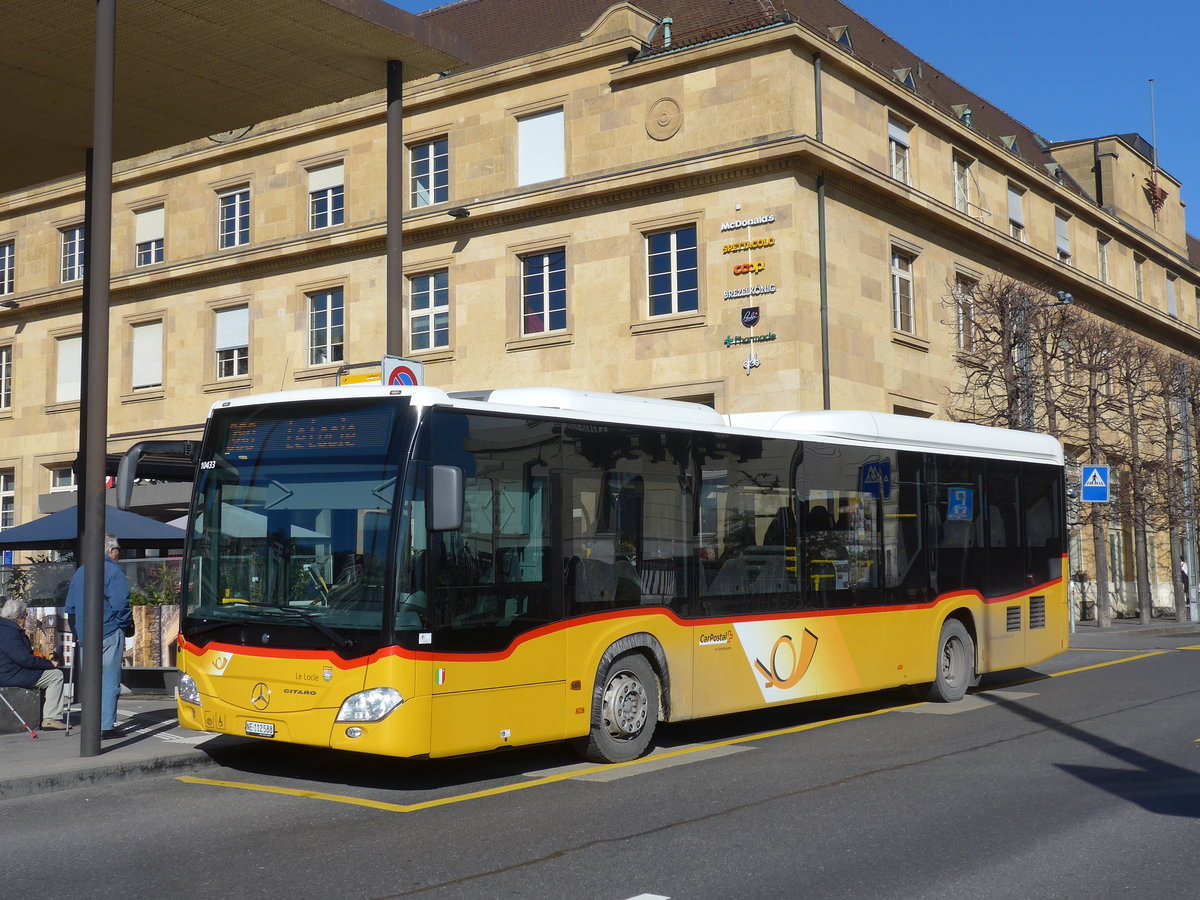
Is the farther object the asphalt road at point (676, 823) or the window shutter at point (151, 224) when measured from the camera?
the window shutter at point (151, 224)

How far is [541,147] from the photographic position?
99.9 feet

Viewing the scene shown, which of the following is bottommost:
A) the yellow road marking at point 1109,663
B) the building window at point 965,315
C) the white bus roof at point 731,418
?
the yellow road marking at point 1109,663

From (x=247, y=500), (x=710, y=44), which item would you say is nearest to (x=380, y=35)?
(x=247, y=500)

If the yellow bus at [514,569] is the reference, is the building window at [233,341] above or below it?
above

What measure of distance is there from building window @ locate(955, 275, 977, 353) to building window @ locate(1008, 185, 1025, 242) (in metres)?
3.66

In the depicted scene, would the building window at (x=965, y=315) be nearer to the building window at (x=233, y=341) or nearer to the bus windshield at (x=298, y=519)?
the building window at (x=233, y=341)

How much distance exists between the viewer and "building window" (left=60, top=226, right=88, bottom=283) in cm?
3891

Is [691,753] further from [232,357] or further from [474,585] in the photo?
[232,357]

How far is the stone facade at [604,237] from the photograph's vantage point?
89.7ft

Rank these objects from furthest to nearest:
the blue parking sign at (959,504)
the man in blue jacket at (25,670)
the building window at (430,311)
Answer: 1. the building window at (430,311)
2. the blue parking sign at (959,504)
3. the man in blue jacket at (25,670)

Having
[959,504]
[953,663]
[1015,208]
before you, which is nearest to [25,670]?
[953,663]

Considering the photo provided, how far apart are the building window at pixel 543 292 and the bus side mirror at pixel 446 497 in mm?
20840

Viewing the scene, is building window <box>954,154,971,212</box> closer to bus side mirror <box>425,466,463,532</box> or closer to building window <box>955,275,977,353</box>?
building window <box>955,275,977,353</box>

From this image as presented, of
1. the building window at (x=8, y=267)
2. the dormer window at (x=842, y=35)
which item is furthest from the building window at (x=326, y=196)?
the dormer window at (x=842, y=35)
